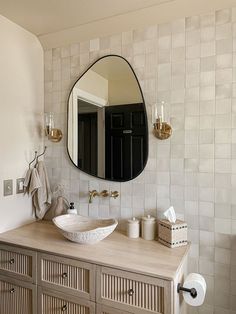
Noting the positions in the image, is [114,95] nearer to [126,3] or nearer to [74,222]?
[126,3]

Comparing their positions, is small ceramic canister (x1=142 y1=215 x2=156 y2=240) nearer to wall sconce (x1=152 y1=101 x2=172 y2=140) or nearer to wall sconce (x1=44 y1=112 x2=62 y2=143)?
wall sconce (x1=152 y1=101 x2=172 y2=140)

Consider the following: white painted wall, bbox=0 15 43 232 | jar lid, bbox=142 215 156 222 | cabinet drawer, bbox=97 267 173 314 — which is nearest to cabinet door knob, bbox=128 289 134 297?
cabinet drawer, bbox=97 267 173 314

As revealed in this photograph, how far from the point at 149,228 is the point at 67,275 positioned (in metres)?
0.58

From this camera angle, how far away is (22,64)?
192 centimetres

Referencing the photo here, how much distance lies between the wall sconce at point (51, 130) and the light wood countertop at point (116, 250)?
2.43ft

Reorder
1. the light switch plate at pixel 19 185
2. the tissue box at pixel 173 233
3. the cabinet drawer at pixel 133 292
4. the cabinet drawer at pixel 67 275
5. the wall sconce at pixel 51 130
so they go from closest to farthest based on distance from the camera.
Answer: the cabinet drawer at pixel 133 292
the cabinet drawer at pixel 67 275
the tissue box at pixel 173 233
the light switch plate at pixel 19 185
the wall sconce at pixel 51 130

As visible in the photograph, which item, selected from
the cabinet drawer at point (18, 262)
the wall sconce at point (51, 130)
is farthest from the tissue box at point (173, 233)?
the wall sconce at point (51, 130)

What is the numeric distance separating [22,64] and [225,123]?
5.14ft

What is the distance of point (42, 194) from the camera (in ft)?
6.43

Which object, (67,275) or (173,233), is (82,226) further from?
(173,233)

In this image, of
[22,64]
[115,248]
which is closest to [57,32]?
[22,64]

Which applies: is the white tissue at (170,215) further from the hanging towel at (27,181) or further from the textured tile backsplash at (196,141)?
the hanging towel at (27,181)

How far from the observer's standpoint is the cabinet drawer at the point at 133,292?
1.19m

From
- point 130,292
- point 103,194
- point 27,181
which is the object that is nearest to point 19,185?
point 27,181
